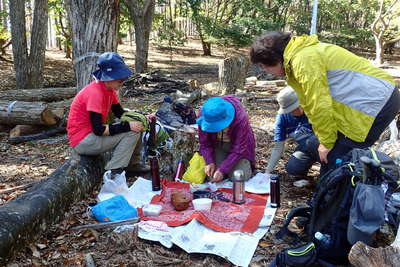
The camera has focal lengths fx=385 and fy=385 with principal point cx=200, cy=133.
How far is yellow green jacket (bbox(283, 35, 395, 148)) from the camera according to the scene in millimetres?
2578

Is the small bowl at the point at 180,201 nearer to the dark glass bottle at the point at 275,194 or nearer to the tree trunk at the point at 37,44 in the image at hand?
the dark glass bottle at the point at 275,194

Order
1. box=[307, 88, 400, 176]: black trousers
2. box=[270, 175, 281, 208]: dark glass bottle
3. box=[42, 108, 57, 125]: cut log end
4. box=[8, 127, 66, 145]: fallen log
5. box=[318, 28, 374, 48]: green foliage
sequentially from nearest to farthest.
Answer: box=[307, 88, 400, 176]: black trousers < box=[270, 175, 281, 208]: dark glass bottle < box=[8, 127, 66, 145]: fallen log < box=[42, 108, 57, 125]: cut log end < box=[318, 28, 374, 48]: green foliage

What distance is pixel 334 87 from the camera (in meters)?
2.71

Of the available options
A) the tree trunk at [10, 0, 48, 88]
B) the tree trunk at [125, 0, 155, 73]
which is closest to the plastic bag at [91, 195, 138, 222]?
the tree trunk at [10, 0, 48, 88]

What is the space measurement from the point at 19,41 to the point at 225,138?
623 centimetres

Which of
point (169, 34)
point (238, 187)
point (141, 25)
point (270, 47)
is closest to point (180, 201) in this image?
point (238, 187)

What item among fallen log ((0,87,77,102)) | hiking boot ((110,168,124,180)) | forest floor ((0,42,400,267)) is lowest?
forest floor ((0,42,400,267))

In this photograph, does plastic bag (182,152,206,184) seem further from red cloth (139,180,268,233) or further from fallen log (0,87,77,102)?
fallen log (0,87,77,102)

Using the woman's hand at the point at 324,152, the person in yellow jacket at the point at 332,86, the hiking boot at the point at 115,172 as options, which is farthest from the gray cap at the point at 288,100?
the hiking boot at the point at 115,172

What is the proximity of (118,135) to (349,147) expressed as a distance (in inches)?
86.4

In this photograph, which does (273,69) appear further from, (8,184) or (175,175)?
(8,184)

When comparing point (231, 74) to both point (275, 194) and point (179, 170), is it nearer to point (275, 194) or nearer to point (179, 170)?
point (179, 170)

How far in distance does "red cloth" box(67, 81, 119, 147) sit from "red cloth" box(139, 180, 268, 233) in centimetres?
97

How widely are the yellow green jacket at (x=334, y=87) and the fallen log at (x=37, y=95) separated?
18.6ft
